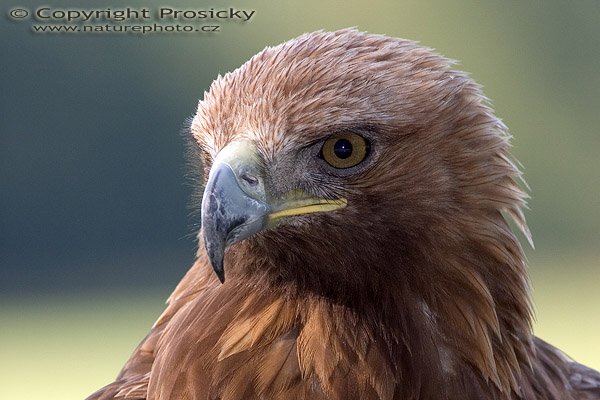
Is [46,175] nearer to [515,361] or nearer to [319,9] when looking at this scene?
[319,9]

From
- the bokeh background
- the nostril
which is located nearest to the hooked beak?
the nostril

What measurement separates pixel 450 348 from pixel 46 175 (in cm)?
600

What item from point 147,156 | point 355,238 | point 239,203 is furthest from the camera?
point 147,156

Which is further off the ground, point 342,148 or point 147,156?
point 342,148

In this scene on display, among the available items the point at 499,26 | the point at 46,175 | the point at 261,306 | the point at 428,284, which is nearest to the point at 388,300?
the point at 428,284

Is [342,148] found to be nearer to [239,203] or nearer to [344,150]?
[344,150]

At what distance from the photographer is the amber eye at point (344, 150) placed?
1.92 meters

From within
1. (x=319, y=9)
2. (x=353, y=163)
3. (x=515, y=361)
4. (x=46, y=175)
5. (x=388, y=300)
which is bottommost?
(x=46, y=175)

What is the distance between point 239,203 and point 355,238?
26cm

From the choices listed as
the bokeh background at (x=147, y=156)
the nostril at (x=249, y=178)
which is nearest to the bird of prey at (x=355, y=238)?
the nostril at (x=249, y=178)

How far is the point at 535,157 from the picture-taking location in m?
8.31

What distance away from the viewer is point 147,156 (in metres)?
7.43

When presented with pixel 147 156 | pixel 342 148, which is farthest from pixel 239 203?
pixel 147 156

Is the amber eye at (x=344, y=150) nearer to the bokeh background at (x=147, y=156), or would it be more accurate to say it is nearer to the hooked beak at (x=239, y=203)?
the hooked beak at (x=239, y=203)
